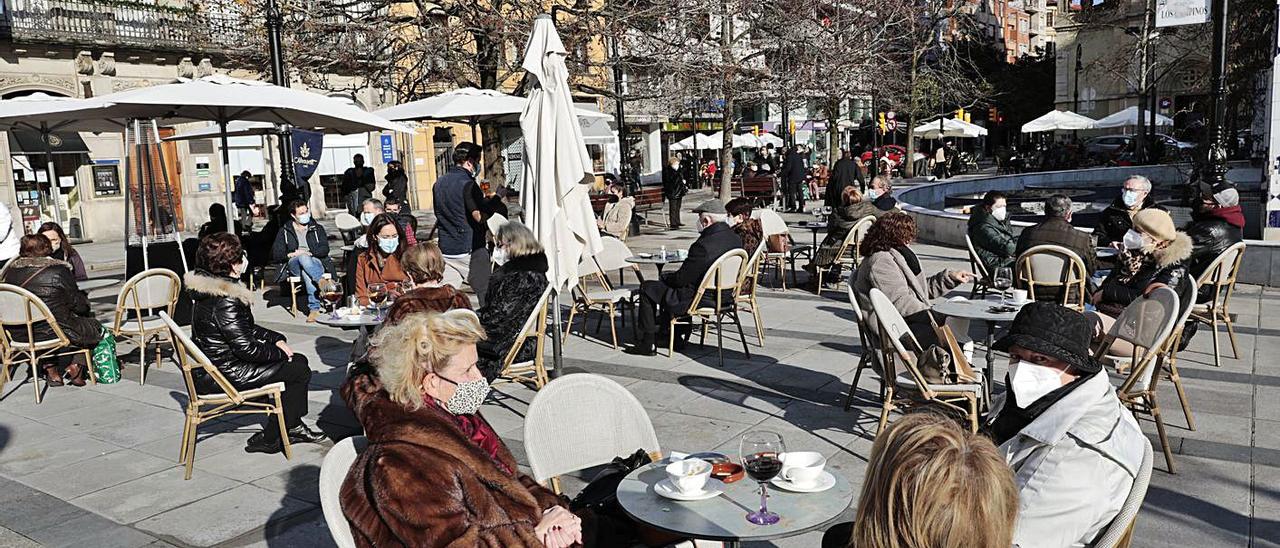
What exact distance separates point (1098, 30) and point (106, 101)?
62.0m

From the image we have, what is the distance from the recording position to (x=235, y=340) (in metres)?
5.48

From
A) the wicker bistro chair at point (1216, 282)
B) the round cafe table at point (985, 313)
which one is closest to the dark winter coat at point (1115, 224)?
the wicker bistro chair at point (1216, 282)

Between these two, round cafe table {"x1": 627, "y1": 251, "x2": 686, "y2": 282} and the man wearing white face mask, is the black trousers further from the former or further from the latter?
the man wearing white face mask

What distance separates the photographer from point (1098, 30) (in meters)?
59.6

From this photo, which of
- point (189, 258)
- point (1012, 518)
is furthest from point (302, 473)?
point (189, 258)

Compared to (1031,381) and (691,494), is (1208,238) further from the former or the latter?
(691,494)

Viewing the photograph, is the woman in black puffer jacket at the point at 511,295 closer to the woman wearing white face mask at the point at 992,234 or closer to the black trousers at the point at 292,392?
the black trousers at the point at 292,392

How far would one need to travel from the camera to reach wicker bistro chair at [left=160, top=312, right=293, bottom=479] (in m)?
5.23

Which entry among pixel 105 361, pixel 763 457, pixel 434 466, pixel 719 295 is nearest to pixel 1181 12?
pixel 719 295

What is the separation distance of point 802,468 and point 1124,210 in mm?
7816

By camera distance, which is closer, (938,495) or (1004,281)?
(938,495)

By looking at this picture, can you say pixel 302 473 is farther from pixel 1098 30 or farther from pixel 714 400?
pixel 1098 30

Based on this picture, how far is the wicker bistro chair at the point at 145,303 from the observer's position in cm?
767

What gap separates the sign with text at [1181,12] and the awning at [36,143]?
1756 centimetres
